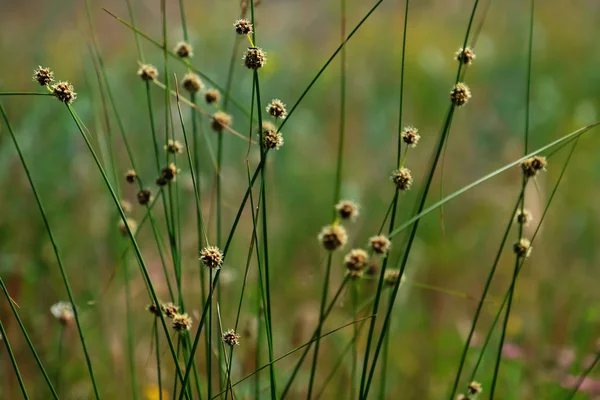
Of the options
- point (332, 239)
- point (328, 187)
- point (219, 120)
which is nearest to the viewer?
point (332, 239)

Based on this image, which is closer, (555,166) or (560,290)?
(560,290)

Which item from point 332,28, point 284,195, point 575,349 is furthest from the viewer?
point 332,28

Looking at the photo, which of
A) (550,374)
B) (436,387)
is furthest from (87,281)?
(550,374)

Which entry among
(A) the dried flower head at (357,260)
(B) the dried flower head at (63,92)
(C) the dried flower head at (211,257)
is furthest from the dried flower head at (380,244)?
(B) the dried flower head at (63,92)

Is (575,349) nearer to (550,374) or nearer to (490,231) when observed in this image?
(550,374)

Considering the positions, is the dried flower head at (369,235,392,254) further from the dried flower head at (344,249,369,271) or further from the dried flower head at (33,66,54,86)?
the dried flower head at (33,66,54,86)

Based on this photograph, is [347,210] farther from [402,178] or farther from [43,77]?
A: [43,77]

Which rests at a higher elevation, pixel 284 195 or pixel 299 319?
pixel 284 195

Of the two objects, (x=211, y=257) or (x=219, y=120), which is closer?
(x=211, y=257)

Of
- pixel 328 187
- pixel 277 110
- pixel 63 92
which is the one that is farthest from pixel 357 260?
pixel 328 187
